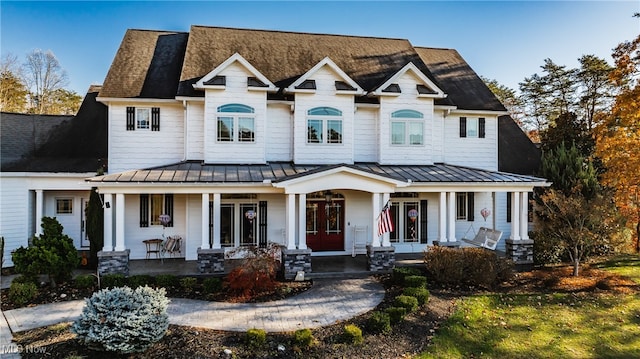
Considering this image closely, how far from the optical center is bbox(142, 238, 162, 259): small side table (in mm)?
13586

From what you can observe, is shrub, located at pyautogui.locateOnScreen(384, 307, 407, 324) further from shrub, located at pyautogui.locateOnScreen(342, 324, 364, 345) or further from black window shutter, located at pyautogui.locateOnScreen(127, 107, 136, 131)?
black window shutter, located at pyautogui.locateOnScreen(127, 107, 136, 131)

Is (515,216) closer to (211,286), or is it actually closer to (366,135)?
(366,135)

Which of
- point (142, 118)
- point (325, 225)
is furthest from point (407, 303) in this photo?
point (142, 118)

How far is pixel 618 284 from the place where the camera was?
11727mm

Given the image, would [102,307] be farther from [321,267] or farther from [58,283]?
[321,267]

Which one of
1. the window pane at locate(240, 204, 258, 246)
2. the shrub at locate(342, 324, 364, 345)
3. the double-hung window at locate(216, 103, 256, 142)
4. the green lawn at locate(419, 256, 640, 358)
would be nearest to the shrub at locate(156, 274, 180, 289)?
the window pane at locate(240, 204, 258, 246)

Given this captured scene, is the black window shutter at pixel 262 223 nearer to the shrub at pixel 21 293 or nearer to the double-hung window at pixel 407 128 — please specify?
the double-hung window at pixel 407 128

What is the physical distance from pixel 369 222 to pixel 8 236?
44.0 ft

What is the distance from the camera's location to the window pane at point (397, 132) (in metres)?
15.3

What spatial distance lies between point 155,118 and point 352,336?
36.5ft

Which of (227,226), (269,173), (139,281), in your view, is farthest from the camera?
(227,226)

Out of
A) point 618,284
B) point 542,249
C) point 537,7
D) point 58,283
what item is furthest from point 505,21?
point 58,283

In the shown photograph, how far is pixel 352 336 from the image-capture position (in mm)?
7328

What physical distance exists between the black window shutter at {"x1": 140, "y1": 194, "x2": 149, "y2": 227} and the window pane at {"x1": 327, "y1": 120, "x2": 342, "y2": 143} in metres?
7.37
